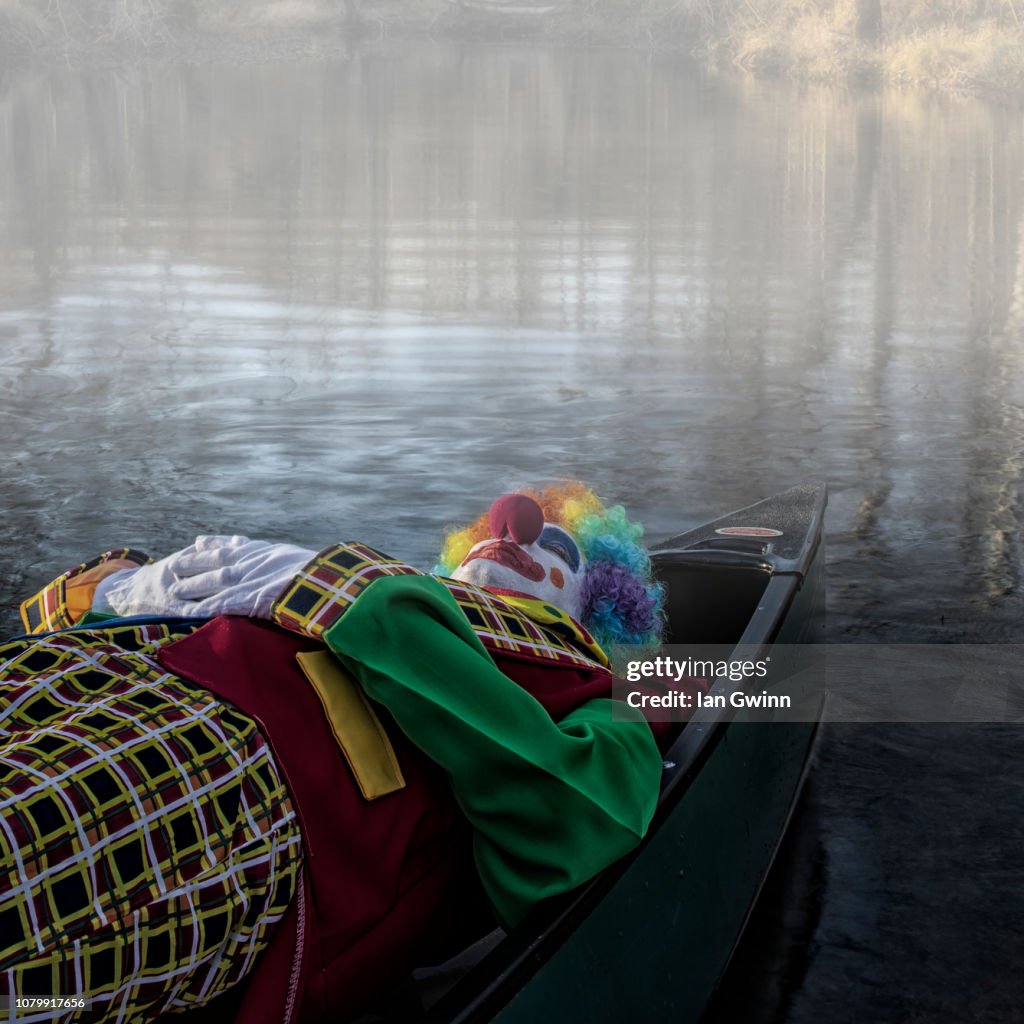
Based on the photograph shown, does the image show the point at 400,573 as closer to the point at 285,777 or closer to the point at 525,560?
the point at 285,777

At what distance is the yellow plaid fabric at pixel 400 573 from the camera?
214 cm

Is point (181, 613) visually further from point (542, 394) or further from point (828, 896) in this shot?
point (542, 394)

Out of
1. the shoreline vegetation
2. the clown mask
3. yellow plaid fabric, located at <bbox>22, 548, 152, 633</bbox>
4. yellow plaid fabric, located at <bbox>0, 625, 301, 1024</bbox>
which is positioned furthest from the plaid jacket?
the shoreline vegetation

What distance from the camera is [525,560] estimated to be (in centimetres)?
286

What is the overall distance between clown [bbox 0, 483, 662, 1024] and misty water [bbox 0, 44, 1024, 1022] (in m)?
1.16

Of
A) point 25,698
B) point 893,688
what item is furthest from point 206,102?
point 25,698

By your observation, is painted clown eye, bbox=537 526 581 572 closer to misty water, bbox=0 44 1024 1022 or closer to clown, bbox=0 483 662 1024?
clown, bbox=0 483 662 1024

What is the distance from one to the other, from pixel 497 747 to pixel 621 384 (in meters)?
6.82

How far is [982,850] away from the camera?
3.77m

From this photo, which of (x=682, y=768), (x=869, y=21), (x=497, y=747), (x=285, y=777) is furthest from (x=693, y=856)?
(x=869, y=21)

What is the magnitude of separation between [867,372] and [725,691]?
20.6ft

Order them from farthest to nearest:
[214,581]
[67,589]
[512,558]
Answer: [512,558] → [67,589] → [214,581]

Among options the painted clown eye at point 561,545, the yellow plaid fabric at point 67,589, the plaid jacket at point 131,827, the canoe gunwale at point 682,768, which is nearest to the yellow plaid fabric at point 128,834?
the plaid jacket at point 131,827

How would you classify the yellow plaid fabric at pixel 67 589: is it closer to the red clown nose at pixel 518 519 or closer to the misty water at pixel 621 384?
the red clown nose at pixel 518 519
